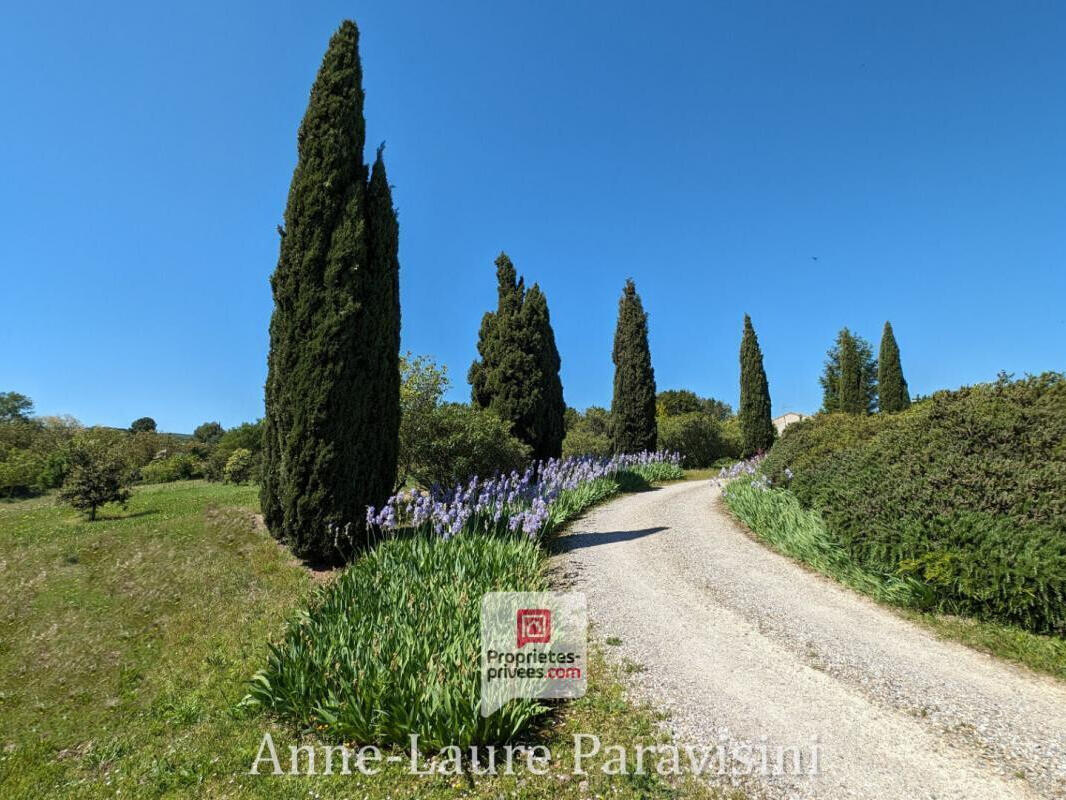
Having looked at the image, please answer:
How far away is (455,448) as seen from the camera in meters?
12.0

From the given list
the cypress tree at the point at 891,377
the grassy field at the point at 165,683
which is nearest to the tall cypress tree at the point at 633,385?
the grassy field at the point at 165,683

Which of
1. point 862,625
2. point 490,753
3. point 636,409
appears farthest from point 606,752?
point 636,409

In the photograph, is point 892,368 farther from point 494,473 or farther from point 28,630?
point 28,630

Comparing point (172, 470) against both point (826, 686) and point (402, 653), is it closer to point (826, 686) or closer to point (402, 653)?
point (402, 653)

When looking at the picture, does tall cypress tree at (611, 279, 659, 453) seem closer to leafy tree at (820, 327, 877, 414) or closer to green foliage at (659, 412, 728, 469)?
green foliage at (659, 412, 728, 469)

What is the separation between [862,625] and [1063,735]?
1.85 m

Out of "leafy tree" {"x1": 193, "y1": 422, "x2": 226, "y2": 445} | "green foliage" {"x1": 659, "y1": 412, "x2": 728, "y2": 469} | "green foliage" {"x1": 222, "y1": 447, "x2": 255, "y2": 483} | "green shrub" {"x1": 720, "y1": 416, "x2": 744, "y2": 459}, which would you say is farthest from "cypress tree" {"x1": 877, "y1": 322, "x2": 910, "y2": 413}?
"leafy tree" {"x1": 193, "y1": 422, "x2": 226, "y2": 445}

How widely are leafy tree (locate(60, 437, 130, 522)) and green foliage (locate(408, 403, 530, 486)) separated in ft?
34.0

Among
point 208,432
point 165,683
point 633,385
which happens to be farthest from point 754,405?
point 208,432

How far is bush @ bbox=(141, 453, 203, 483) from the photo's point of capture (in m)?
33.0

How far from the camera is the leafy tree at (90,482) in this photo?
45.9ft

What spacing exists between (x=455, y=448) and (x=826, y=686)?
30.8 feet

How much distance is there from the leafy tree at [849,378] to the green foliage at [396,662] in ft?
112

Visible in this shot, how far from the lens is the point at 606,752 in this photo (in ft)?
10.3
